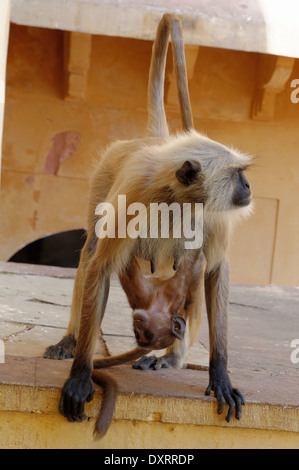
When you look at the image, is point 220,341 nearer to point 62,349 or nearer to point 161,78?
point 62,349

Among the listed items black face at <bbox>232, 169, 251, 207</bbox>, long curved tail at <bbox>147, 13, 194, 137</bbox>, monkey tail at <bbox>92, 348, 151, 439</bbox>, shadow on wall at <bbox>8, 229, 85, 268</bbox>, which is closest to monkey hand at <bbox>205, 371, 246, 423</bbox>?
monkey tail at <bbox>92, 348, 151, 439</bbox>

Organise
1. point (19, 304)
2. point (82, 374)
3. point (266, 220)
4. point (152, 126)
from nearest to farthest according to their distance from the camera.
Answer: point (82, 374) < point (152, 126) < point (19, 304) < point (266, 220)

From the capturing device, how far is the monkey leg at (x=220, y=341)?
236cm

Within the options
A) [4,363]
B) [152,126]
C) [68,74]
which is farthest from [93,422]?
[68,74]

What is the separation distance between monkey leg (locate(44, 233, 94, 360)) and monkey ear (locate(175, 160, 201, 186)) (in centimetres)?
79

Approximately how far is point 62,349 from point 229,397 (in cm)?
78

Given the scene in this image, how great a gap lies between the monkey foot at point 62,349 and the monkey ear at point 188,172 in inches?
35.5

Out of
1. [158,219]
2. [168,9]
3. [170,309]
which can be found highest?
[168,9]

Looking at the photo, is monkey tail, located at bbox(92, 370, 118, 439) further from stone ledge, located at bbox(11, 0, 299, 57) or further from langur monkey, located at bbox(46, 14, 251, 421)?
stone ledge, located at bbox(11, 0, 299, 57)

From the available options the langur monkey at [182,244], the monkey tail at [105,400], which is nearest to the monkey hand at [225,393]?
the langur monkey at [182,244]

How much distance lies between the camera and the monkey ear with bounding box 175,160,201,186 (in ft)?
7.59

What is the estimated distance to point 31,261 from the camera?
9.20 metres
